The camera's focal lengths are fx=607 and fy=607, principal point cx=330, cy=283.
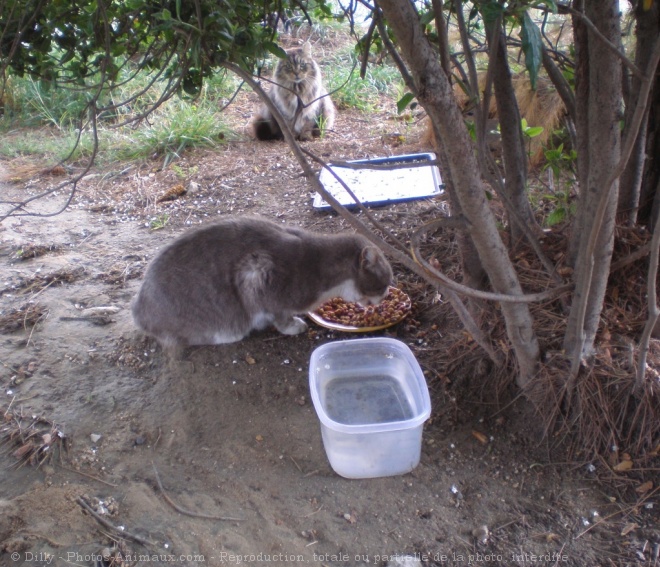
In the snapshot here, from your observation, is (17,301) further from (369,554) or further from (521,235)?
(521,235)

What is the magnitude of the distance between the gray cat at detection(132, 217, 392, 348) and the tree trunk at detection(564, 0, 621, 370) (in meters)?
1.26

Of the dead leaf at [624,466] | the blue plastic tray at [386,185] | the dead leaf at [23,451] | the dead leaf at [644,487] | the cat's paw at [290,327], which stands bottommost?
the dead leaf at [23,451]

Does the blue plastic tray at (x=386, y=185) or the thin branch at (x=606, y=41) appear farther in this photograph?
the blue plastic tray at (x=386, y=185)

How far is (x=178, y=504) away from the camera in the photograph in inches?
94.1

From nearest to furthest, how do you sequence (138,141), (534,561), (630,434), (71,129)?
(534,561) < (630,434) < (138,141) < (71,129)

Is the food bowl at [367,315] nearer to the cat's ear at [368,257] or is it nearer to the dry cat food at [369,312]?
the dry cat food at [369,312]

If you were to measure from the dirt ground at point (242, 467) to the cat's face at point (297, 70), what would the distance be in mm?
3646

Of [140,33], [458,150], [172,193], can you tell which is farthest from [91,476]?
[172,193]

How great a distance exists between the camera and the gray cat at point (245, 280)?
313cm

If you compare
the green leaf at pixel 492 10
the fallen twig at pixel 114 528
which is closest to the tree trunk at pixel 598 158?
the green leaf at pixel 492 10

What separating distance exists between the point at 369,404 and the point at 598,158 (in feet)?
4.82

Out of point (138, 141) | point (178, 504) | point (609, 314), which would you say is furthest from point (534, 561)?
point (138, 141)

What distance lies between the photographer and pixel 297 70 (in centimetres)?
662

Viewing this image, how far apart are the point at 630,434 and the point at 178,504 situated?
1.79 metres
